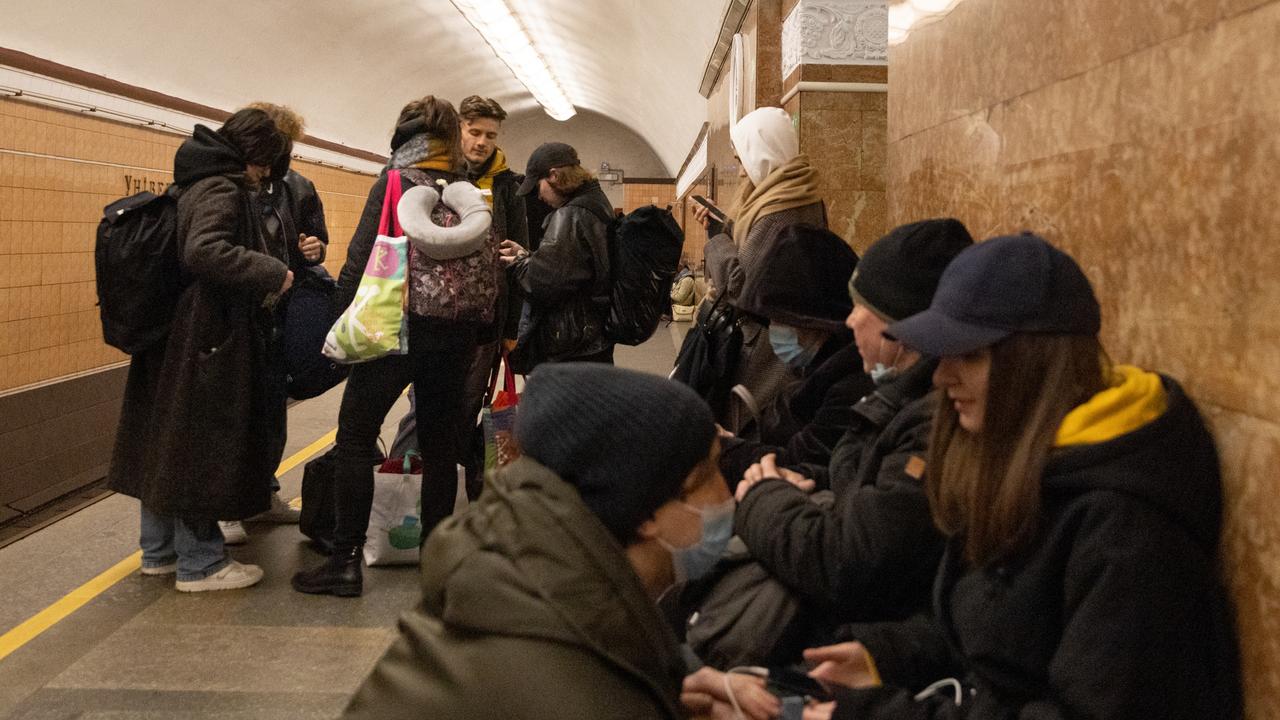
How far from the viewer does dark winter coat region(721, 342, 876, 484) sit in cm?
279

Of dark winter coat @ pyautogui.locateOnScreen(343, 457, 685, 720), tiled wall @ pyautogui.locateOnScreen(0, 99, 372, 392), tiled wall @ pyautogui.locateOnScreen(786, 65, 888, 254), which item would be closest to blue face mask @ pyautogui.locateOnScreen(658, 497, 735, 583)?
dark winter coat @ pyautogui.locateOnScreen(343, 457, 685, 720)

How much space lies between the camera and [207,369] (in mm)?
4254

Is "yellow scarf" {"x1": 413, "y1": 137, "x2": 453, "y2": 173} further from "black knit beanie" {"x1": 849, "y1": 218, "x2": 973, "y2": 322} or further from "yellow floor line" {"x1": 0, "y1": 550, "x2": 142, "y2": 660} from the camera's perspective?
"black knit beanie" {"x1": 849, "y1": 218, "x2": 973, "y2": 322}

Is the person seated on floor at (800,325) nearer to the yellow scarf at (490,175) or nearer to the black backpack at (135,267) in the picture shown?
the yellow scarf at (490,175)

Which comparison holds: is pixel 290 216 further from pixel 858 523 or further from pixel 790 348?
pixel 858 523

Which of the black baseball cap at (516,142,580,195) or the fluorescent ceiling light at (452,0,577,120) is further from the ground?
the fluorescent ceiling light at (452,0,577,120)

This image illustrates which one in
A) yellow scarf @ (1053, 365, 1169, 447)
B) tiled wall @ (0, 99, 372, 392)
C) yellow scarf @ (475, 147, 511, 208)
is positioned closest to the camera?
yellow scarf @ (1053, 365, 1169, 447)

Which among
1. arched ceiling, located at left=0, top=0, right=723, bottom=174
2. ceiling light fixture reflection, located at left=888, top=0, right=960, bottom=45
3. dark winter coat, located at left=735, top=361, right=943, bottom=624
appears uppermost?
arched ceiling, located at left=0, top=0, right=723, bottom=174

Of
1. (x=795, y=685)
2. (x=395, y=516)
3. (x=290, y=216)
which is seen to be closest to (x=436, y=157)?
(x=290, y=216)

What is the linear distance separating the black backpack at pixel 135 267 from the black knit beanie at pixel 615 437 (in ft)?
10.5

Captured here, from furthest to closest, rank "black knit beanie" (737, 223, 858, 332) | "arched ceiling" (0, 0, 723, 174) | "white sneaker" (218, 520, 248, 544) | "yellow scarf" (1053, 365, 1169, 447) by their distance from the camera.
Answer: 1. "arched ceiling" (0, 0, 723, 174)
2. "white sneaker" (218, 520, 248, 544)
3. "black knit beanie" (737, 223, 858, 332)
4. "yellow scarf" (1053, 365, 1169, 447)

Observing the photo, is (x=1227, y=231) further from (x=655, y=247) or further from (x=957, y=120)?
(x=655, y=247)

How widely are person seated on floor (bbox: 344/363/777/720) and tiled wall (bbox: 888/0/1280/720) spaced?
872 mm

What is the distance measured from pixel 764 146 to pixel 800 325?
1064 millimetres
